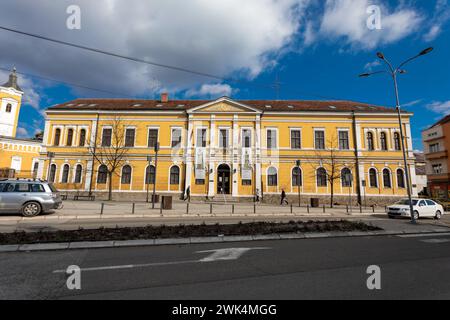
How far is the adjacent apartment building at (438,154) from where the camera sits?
38.9m

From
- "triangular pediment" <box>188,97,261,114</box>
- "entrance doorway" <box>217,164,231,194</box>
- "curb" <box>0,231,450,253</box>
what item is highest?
"triangular pediment" <box>188,97,261,114</box>

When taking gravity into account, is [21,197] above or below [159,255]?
above

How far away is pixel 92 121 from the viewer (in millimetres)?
30328

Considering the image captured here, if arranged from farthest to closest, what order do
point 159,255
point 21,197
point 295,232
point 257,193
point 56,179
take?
1. point 56,179
2. point 257,193
3. point 21,197
4. point 295,232
5. point 159,255

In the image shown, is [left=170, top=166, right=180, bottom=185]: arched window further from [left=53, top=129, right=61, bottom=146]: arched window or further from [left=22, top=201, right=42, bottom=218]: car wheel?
[left=22, top=201, right=42, bottom=218]: car wheel

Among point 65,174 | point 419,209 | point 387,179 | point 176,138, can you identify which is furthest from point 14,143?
point 387,179

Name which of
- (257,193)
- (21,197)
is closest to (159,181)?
(257,193)

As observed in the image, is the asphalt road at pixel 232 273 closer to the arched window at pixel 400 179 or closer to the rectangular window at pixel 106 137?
the arched window at pixel 400 179

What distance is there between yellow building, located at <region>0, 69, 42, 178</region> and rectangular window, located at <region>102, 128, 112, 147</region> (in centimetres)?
2227

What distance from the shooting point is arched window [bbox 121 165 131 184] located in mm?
28656

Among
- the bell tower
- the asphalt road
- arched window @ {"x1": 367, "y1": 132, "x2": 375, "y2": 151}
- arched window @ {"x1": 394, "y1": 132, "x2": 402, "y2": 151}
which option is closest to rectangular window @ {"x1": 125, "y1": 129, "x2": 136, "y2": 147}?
the asphalt road
